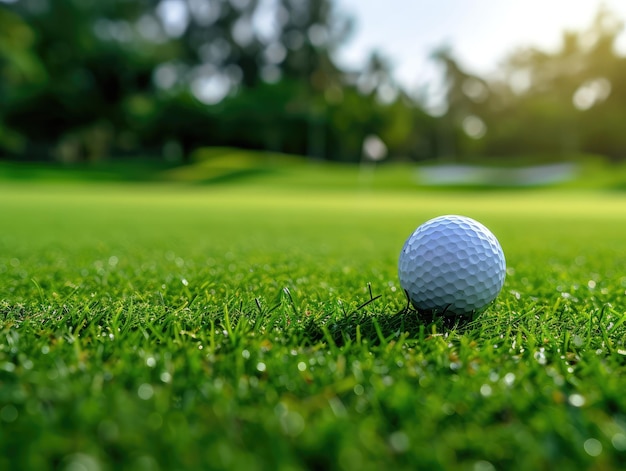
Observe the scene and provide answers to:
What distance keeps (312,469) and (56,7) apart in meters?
40.5

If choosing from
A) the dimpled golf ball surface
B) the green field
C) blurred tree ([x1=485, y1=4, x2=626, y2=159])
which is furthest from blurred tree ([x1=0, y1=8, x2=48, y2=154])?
blurred tree ([x1=485, y1=4, x2=626, y2=159])

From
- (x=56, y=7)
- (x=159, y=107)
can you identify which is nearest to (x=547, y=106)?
(x=159, y=107)

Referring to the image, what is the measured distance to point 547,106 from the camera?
41781mm

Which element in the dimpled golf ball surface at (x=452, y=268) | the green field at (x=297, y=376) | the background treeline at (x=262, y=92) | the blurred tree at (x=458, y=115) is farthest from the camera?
the blurred tree at (x=458, y=115)

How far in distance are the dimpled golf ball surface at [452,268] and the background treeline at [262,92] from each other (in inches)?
1266

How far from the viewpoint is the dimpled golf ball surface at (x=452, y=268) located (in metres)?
1.83

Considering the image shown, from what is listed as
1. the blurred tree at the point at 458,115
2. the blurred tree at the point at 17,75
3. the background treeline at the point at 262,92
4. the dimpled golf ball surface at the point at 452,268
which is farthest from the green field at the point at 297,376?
the blurred tree at the point at 458,115

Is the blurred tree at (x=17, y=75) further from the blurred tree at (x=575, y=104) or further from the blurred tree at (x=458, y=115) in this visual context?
the blurred tree at (x=575, y=104)

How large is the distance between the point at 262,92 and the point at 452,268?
38.2 m

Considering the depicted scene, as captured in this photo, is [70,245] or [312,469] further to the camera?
[70,245]

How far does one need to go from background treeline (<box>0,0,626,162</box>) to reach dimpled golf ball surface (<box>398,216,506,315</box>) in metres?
32.2

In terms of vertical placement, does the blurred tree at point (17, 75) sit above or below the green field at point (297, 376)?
above

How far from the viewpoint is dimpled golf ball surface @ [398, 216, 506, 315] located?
183 cm

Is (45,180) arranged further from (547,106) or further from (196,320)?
(547,106)
